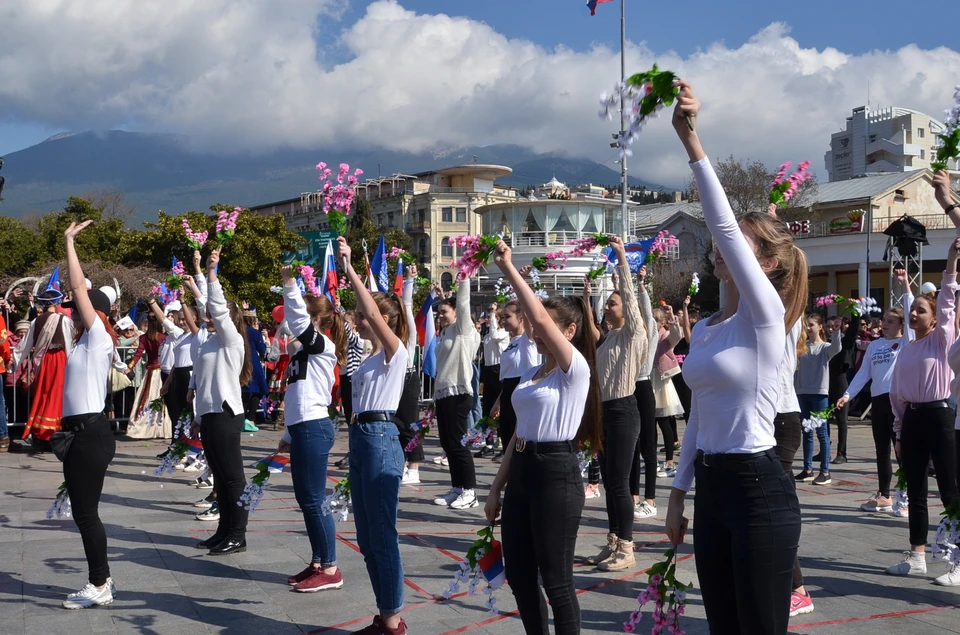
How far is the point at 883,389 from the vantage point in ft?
28.8

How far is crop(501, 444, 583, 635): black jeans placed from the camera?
4051 mm

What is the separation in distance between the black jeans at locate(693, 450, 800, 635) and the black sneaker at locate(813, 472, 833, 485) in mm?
8365

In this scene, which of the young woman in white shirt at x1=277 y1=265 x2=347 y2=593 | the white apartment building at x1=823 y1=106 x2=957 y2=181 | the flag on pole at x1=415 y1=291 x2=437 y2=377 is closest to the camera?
the young woman in white shirt at x1=277 y1=265 x2=347 y2=593

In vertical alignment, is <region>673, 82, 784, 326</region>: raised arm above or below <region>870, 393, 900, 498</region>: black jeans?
above

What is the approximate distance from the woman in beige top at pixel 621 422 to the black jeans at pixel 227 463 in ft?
9.54

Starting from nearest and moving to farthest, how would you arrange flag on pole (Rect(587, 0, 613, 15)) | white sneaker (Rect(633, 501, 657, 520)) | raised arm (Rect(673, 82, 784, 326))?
raised arm (Rect(673, 82, 784, 326)), white sneaker (Rect(633, 501, 657, 520)), flag on pole (Rect(587, 0, 613, 15))

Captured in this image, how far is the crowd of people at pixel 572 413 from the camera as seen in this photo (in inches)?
123

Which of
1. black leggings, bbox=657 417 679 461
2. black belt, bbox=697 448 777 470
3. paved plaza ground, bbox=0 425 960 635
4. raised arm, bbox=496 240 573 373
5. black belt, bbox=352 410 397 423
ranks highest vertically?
raised arm, bbox=496 240 573 373

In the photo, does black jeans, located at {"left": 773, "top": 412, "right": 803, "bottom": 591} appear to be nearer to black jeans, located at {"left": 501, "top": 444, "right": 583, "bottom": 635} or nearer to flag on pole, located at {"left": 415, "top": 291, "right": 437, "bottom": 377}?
black jeans, located at {"left": 501, "top": 444, "right": 583, "bottom": 635}

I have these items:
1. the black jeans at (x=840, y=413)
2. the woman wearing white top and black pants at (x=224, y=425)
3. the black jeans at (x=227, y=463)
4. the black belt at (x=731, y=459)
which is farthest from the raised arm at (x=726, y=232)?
the black jeans at (x=840, y=413)

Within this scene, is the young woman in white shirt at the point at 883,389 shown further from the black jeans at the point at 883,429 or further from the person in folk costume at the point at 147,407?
the person in folk costume at the point at 147,407

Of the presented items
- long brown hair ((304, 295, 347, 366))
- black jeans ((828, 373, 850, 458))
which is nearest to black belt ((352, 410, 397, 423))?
long brown hair ((304, 295, 347, 366))

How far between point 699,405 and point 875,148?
325ft

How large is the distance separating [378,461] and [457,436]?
442 centimetres
